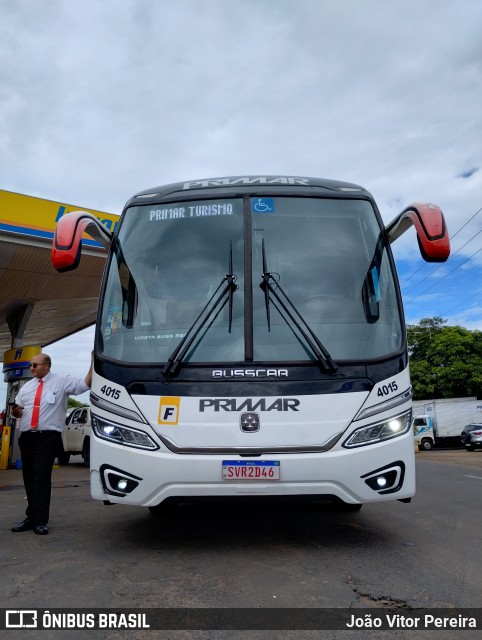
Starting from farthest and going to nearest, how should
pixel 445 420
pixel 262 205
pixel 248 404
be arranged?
pixel 445 420 → pixel 262 205 → pixel 248 404

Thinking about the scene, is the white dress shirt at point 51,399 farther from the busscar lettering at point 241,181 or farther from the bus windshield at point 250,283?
the busscar lettering at point 241,181

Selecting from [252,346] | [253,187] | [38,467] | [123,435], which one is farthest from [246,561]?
[253,187]

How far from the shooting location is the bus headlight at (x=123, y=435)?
156 inches

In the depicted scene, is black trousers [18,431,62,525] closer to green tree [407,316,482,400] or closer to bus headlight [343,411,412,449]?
bus headlight [343,411,412,449]

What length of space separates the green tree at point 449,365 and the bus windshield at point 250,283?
35.5 metres

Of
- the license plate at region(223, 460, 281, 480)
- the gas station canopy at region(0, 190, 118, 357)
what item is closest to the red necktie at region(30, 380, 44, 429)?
the license plate at region(223, 460, 281, 480)

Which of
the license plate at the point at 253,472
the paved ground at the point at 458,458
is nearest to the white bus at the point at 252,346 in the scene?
the license plate at the point at 253,472

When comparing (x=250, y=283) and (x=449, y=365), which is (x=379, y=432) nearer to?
(x=250, y=283)

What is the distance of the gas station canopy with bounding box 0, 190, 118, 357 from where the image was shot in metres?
11.6

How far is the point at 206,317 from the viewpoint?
431 cm

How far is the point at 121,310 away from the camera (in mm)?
4605

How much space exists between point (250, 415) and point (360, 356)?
3.12ft

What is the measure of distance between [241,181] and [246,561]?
10.8 ft

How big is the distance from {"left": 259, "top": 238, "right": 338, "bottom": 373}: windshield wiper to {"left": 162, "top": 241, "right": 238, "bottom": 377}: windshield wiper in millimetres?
262
